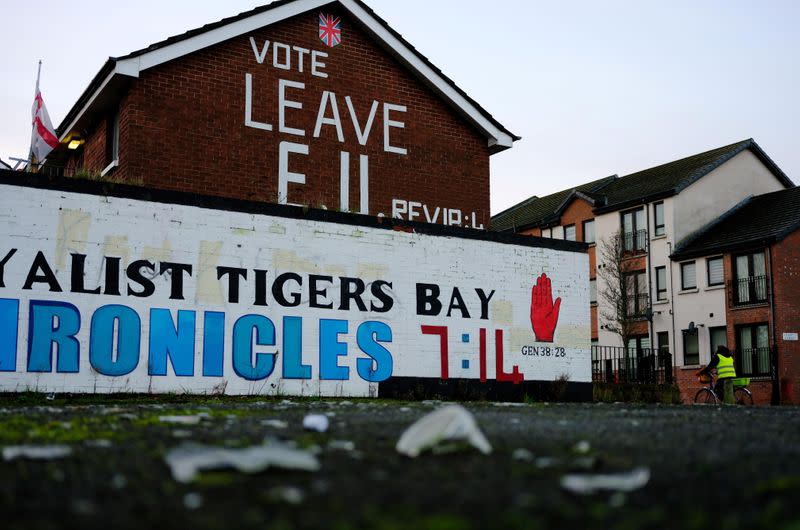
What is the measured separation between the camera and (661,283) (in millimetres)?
45781

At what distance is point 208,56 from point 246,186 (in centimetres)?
320

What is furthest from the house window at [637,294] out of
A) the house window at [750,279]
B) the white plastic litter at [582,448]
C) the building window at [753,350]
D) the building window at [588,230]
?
the white plastic litter at [582,448]

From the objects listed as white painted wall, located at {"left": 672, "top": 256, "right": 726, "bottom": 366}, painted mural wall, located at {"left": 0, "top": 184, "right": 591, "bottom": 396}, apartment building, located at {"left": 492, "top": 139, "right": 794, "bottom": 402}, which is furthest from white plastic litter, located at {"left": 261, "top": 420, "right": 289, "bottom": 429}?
white painted wall, located at {"left": 672, "top": 256, "right": 726, "bottom": 366}

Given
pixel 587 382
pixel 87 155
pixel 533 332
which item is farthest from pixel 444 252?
pixel 87 155

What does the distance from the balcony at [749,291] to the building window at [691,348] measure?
263 cm

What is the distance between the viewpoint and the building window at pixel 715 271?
140ft

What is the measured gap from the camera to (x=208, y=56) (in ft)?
69.2

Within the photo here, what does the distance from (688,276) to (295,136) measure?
28323mm

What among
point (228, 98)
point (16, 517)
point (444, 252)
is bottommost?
point (16, 517)

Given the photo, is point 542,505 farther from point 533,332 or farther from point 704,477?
point 533,332

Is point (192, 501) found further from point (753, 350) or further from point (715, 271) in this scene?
point (715, 271)

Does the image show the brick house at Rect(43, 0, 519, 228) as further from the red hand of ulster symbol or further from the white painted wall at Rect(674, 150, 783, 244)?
the white painted wall at Rect(674, 150, 783, 244)

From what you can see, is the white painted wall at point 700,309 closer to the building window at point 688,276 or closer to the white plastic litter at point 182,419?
the building window at point 688,276

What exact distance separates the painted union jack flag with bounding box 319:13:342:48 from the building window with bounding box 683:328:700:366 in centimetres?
2647
